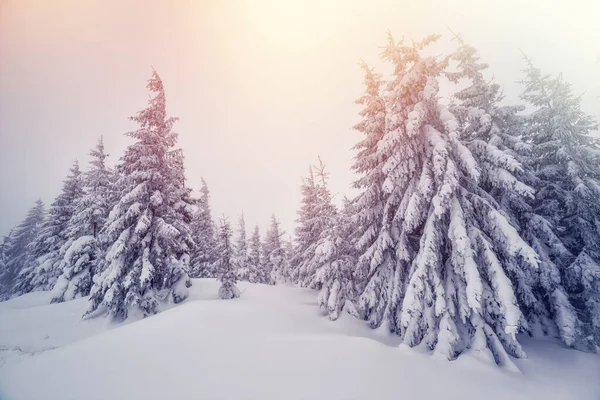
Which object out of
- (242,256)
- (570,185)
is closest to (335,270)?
(570,185)

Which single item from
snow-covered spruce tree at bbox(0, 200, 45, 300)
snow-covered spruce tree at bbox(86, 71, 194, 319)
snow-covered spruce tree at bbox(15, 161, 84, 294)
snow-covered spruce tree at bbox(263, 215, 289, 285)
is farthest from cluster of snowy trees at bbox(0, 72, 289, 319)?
snow-covered spruce tree at bbox(0, 200, 45, 300)

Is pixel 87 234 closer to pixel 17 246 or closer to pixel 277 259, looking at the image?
pixel 277 259

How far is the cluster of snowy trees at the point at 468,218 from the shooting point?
9719mm

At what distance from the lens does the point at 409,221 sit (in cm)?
1052

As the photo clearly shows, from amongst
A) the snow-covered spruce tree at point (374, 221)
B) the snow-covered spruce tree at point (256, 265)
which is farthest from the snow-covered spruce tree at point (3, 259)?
the snow-covered spruce tree at point (374, 221)

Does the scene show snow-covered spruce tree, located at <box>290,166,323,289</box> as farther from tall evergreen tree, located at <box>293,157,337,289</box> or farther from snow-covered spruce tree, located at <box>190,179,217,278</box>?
snow-covered spruce tree, located at <box>190,179,217,278</box>

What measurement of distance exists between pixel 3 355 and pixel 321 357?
14619 mm

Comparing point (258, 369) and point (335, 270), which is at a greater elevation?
point (335, 270)

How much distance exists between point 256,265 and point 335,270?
1226 inches

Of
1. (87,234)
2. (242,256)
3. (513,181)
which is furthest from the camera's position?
(242,256)

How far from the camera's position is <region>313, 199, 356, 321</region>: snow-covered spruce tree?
14703 mm

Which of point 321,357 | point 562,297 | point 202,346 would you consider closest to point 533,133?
point 562,297

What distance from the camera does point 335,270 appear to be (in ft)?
49.3

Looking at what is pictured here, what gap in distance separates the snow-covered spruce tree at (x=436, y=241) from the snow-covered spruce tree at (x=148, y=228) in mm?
11962
